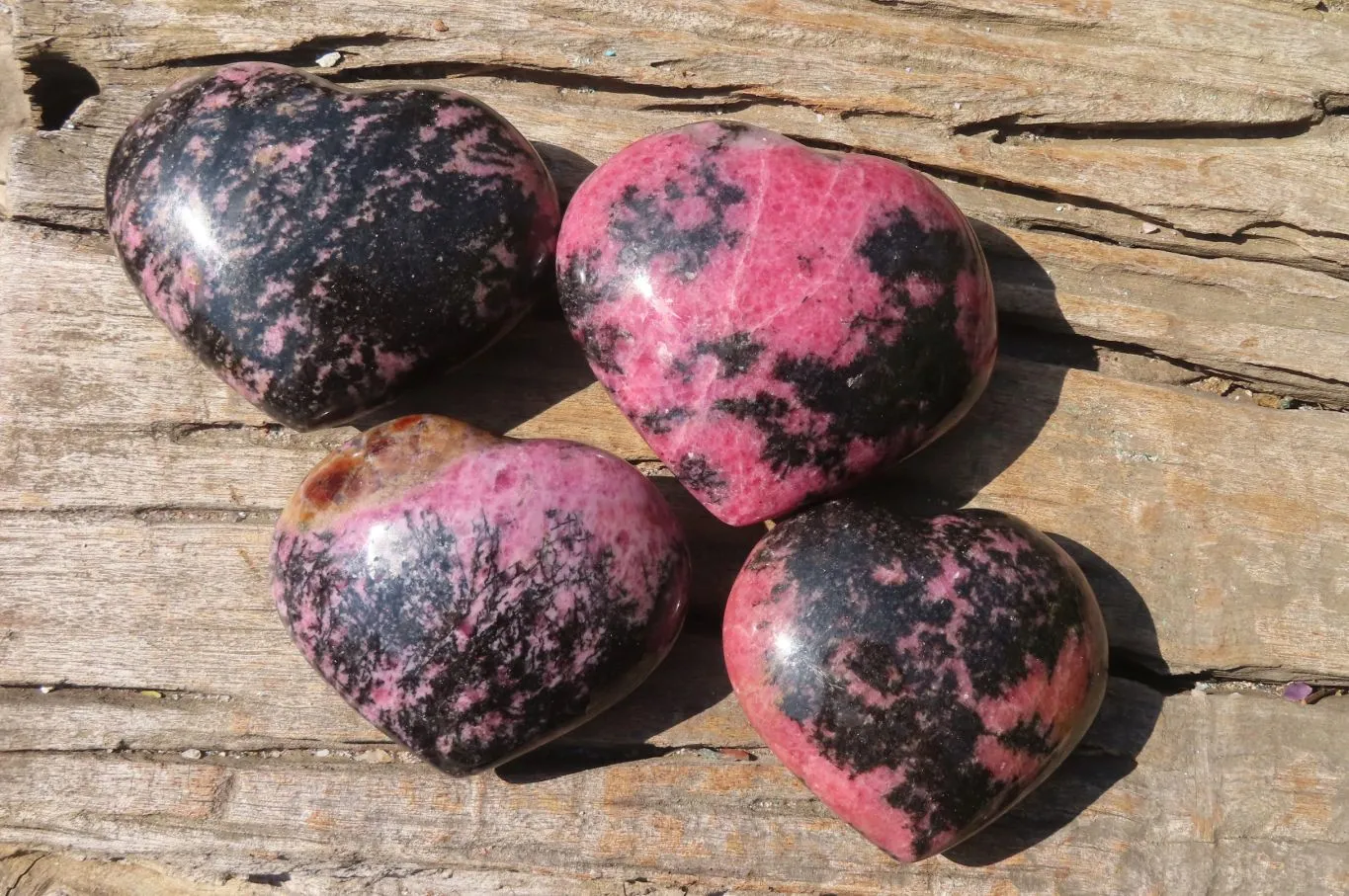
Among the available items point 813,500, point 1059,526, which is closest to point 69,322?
point 813,500

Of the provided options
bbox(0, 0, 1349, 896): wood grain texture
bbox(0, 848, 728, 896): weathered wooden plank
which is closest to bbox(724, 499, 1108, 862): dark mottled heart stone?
bbox(0, 0, 1349, 896): wood grain texture

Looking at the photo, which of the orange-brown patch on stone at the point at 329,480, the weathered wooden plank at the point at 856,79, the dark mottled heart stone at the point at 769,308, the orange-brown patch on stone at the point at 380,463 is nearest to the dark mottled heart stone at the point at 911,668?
the dark mottled heart stone at the point at 769,308

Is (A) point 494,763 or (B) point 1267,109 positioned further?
(B) point 1267,109

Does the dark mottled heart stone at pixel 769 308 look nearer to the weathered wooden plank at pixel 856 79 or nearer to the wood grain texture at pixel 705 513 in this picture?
the wood grain texture at pixel 705 513

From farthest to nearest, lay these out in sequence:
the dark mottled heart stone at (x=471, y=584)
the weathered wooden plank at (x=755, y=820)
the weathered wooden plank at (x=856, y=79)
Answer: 1. the weathered wooden plank at (x=856, y=79)
2. the weathered wooden plank at (x=755, y=820)
3. the dark mottled heart stone at (x=471, y=584)

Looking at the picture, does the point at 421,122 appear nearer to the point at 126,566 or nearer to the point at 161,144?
the point at 161,144
